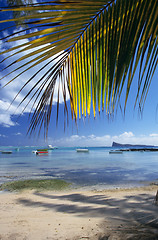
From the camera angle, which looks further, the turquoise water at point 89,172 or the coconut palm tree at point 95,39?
the turquoise water at point 89,172

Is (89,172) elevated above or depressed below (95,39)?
below

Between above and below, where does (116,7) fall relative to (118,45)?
above

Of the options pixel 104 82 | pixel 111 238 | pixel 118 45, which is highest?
pixel 118 45

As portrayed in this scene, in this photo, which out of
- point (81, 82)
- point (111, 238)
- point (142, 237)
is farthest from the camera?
point (111, 238)

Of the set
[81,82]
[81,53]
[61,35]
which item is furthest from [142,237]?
[61,35]

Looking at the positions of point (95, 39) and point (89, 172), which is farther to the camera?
point (89, 172)

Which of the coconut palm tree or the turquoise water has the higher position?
the coconut palm tree

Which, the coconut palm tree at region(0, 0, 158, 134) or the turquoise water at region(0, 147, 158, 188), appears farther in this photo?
the turquoise water at region(0, 147, 158, 188)

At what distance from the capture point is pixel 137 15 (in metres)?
0.78

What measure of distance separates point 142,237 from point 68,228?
1.72m

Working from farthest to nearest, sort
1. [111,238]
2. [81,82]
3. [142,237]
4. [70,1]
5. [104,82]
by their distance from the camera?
[111,238] → [142,237] → [81,82] → [104,82] → [70,1]

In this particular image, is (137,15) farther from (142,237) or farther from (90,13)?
(142,237)

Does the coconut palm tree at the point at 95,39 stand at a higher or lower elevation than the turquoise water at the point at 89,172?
higher

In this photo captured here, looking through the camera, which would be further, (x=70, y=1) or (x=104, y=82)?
(x=104, y=82)
